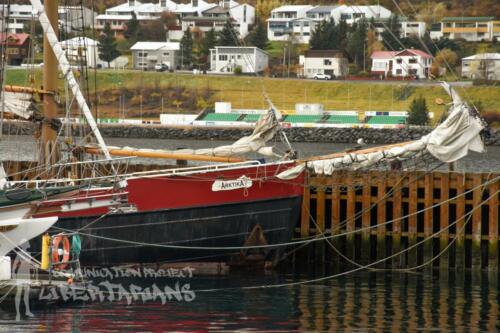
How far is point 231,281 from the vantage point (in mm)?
38531

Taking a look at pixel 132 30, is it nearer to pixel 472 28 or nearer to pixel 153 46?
pixel 153 46

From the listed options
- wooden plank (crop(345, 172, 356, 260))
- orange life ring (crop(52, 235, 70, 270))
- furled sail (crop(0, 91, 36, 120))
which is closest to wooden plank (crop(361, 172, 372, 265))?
wooden plank (crop(345, 172, 356, 260))

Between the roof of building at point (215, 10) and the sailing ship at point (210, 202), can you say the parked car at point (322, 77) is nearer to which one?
the roof of building at point (215, 10)

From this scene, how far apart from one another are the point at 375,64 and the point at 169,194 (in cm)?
11654

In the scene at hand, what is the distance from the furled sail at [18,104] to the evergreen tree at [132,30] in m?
143

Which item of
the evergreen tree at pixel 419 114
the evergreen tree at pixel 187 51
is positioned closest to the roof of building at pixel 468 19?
the evergreen tree at pixel 187 51

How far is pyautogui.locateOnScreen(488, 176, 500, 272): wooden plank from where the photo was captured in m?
39.7

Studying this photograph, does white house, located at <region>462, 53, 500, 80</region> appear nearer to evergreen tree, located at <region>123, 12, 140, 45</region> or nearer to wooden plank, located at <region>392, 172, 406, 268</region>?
evergreen tree, located at <region>123, 12, 140, 45</region>

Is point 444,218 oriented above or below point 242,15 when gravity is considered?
below

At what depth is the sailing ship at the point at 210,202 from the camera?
3838 centimetres

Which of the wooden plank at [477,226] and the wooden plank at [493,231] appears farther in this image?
the wooden plank at [477,226]

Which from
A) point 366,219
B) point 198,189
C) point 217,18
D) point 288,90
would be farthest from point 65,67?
point 217,18

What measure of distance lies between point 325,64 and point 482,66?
745 inches

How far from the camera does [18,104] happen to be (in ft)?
136
